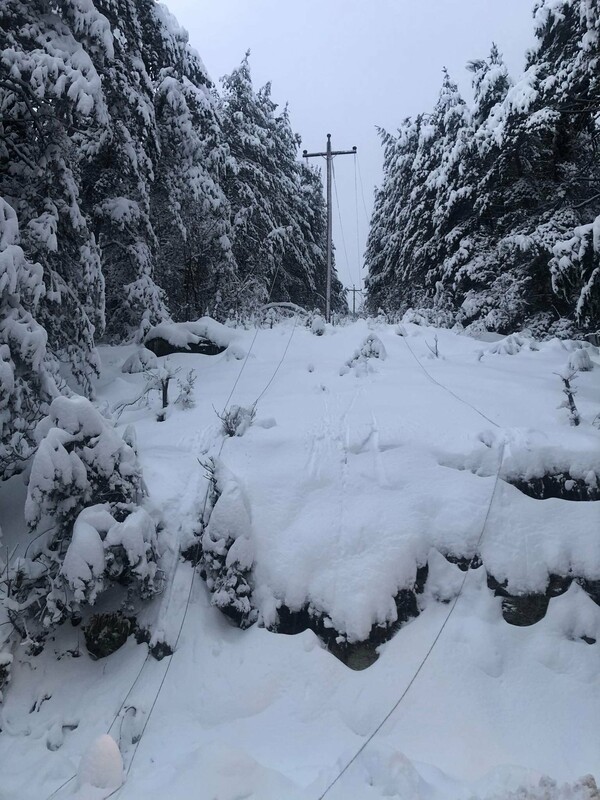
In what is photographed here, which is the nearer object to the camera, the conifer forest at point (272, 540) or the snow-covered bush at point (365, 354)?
the conifer forest at point (272, 540)

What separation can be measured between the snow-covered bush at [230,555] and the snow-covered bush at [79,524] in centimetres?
41

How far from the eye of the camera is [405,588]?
141 inches

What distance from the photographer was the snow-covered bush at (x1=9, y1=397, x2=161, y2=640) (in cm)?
345

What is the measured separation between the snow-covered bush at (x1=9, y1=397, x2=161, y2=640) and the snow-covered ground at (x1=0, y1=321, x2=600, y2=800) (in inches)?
12.1

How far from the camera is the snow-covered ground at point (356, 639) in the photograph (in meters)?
2.74

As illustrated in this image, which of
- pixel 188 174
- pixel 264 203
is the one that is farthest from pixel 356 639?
pixel 264 203

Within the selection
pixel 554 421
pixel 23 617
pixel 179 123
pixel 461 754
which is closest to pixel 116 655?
pixel 23 617

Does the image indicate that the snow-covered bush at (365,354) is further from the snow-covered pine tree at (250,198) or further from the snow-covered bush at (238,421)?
the snow-covered pine tree at (250,198)

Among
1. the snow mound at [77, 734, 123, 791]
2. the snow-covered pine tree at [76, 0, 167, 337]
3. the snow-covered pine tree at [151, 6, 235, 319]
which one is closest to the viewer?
the snow mound at [77, 734, 123, 791]

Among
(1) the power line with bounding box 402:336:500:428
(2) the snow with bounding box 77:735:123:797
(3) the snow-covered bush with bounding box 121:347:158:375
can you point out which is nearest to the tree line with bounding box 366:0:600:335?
(1) the power line with bounding box 402:336:500:428

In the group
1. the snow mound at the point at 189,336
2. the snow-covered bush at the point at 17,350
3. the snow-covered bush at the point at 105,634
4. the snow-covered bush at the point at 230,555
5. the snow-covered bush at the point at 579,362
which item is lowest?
the snow-covered bush at the point at 105,634

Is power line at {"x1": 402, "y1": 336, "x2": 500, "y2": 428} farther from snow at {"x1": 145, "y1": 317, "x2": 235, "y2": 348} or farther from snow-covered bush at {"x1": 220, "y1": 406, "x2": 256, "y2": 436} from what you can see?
snow at {"x1": 145, "y1": 317, "x2": 235, "y2": 348}

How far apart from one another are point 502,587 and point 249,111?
723 inches

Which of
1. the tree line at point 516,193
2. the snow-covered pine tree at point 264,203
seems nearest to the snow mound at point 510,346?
the tree line at point 516,193
